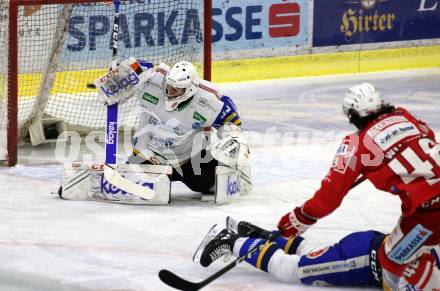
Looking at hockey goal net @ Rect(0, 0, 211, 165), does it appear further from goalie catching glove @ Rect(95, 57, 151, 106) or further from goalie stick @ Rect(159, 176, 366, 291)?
goalie stick @ Rect(159, 176, 366, 291)

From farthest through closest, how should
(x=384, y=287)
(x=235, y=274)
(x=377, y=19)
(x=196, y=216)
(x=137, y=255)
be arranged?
1. (x=377, y=19)
2. (x=196, y=216)
3. (x=137, y=255)
4. (x=235, y=274)
5. (x=384, y=287)

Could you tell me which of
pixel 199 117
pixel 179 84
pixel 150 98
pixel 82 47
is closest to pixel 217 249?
pixel 179 84

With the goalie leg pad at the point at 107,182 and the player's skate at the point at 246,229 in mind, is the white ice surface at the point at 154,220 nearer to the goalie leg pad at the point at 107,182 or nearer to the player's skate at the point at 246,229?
the goalie leg pad at the point at 107,182

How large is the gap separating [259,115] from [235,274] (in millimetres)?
4599

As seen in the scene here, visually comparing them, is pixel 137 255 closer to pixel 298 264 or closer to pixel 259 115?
pixel 298 264

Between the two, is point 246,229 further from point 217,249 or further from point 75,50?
point 75,50

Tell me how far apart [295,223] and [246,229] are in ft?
2.66

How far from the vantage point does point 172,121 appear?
6605mm

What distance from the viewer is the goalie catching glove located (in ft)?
21.4

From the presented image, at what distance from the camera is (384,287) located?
4.65 metres

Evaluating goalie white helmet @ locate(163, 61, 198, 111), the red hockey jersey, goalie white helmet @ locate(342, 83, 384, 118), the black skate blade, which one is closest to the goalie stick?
the black skate blade

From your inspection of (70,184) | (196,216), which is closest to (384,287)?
(196,216)

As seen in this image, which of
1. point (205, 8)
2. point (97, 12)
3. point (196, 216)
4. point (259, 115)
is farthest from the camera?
point (259, 115)

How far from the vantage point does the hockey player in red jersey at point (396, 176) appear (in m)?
A: 4.36
